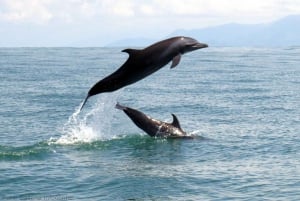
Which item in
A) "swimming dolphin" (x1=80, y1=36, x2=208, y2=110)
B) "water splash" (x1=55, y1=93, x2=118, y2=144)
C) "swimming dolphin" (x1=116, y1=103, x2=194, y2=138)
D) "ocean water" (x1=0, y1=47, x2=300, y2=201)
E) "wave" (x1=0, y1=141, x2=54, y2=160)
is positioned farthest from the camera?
"water splash" (x1=55, y1=93, x2=118, y2=144)

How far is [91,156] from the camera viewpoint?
94.9 ft

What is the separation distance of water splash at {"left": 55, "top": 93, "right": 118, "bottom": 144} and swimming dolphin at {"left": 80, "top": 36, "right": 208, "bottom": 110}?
10836mm

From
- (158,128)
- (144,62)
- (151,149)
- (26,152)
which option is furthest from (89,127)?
(144,62)

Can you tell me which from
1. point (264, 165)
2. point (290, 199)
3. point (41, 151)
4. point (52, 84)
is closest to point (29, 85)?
point (52, 84)

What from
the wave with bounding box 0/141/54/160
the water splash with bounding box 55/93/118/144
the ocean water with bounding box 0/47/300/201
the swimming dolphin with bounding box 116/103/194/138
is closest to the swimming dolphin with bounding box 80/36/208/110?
the ocean water with bounding box 0/47/300/201

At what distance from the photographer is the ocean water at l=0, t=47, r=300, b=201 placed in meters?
22.9

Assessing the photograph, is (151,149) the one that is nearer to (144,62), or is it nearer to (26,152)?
(26,152)

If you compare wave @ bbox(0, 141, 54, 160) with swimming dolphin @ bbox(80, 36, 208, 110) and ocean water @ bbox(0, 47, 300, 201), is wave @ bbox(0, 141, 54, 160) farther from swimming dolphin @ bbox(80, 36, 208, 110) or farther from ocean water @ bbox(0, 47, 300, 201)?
swimming dolphin @ bbox(80, 36, 208, 110)

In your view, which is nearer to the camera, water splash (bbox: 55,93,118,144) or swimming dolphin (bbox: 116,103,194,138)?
swimming dolphin (bbox: 116,103,194,138)

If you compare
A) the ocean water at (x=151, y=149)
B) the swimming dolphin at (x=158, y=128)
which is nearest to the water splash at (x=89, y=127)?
the ocean water at (x=151, y=149)

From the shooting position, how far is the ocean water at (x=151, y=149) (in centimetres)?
2292

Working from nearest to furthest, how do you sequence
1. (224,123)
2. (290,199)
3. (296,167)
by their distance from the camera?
(290,199), (296,167), (224,123)

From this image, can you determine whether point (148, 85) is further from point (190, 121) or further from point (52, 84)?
point (190, 121)

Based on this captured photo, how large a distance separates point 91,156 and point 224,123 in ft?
43.6
